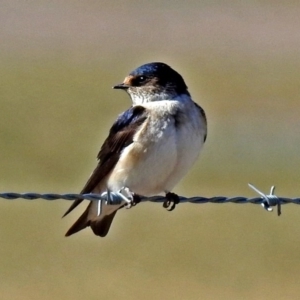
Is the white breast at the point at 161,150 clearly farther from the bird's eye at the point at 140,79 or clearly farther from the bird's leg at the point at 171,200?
the bird's eye at the point at 140,79

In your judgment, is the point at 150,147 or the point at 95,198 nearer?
the point at 95,198

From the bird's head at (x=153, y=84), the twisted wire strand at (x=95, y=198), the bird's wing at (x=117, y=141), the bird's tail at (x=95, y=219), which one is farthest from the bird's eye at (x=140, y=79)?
the twisted wire strand at (x=95, y=198)

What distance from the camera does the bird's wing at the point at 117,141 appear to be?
6055 millimetres

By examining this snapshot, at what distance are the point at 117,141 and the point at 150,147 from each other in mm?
281

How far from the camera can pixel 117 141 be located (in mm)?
6148

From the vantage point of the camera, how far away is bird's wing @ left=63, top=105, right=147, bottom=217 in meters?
6.05

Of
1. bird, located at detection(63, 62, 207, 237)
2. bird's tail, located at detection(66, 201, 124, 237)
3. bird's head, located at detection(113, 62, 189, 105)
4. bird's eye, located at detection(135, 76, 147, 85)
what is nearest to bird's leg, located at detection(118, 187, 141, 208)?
bird, located at detection(63, 62, 207, 237)

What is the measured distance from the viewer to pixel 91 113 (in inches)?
827

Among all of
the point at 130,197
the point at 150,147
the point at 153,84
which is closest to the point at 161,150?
the point at 150,147

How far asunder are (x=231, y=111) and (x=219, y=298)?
34.2 feet

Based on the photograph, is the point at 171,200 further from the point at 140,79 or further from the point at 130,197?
the point at 140,79

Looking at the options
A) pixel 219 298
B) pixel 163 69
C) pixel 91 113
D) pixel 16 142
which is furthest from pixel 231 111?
pixel 163 69

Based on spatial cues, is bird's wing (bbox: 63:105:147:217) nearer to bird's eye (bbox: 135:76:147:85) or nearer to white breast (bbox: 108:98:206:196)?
white breast (bbox: 108:98:206:196)

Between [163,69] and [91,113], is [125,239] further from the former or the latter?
[91,113]
